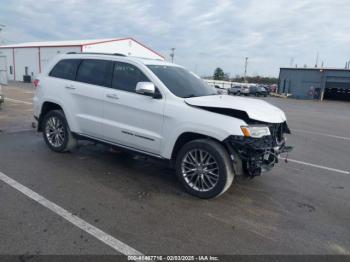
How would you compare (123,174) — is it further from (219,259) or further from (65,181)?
(219,259)

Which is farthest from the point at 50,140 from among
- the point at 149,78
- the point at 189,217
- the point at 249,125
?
the point at 249,125

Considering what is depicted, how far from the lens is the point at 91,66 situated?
5.52m

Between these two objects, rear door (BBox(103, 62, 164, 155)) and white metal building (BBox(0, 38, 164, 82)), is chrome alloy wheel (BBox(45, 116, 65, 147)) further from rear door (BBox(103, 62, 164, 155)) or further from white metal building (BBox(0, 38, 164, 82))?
white metal building (BBox(0, 38, 164, 82))

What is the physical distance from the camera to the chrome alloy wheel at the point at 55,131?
5.98m

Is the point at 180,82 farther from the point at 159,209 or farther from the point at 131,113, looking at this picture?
the point at 159,209

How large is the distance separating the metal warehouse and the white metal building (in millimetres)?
20319

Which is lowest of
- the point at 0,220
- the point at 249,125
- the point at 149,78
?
the point at 0,220

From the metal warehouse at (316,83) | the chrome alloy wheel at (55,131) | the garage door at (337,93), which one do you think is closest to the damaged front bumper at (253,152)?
the chrome alloy wheel at (55,131)

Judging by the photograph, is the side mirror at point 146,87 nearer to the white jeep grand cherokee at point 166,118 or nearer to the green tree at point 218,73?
the white jeep grand cherokee at point 166,118

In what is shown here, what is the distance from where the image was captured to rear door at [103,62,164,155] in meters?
4.58

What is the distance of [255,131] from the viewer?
13.0ft

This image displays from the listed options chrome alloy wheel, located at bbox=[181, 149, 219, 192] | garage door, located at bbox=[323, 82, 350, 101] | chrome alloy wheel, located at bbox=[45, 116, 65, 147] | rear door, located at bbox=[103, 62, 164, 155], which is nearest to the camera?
chrome alloy wheel, located at bbox=[181, 149, 219, 192]

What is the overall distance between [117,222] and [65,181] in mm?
1581

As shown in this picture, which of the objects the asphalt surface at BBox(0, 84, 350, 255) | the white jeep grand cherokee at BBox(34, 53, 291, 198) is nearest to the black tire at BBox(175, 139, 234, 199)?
the white jeep grand cherokee at BBox(34, 53, 291, 198)
